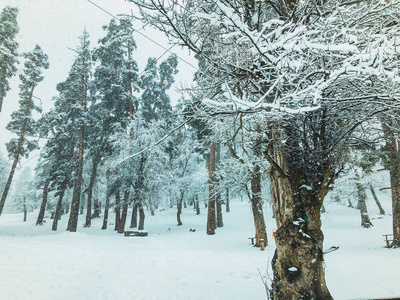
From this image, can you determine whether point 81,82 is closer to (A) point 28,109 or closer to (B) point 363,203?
(A) point 28,109

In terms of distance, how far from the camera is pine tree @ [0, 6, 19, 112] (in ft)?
49.4

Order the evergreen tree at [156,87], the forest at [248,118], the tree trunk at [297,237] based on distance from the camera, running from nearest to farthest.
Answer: the forest at [248,118]
the tree trunk at [297,237]
the evergreen tree at [156,87]

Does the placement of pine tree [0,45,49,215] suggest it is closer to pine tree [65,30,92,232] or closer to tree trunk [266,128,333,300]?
pine tree [65,30,92,232]

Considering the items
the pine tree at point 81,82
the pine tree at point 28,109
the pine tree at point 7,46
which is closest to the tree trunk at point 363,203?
the pine tree at point 81,82

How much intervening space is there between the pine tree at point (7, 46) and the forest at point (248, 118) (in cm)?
9

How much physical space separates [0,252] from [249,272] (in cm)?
869

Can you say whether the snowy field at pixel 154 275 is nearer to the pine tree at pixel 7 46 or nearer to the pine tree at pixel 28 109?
the pine tree at pixel 28 109

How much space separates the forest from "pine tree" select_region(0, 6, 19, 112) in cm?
9

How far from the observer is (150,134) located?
17578 mm

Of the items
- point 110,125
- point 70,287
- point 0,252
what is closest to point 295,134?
point 70,287

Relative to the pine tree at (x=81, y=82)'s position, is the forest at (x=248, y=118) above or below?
below

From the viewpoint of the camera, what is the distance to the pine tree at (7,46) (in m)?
15.1

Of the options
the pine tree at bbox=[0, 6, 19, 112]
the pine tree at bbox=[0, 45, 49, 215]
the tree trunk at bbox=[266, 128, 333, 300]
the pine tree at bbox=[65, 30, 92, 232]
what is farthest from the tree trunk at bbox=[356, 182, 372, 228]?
the pine tree at bbox=[0, 6, 19, 112]

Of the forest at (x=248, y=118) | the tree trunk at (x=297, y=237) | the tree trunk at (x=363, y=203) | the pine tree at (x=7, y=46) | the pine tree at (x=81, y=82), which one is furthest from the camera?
the pine tree at (x=81, y=82)
